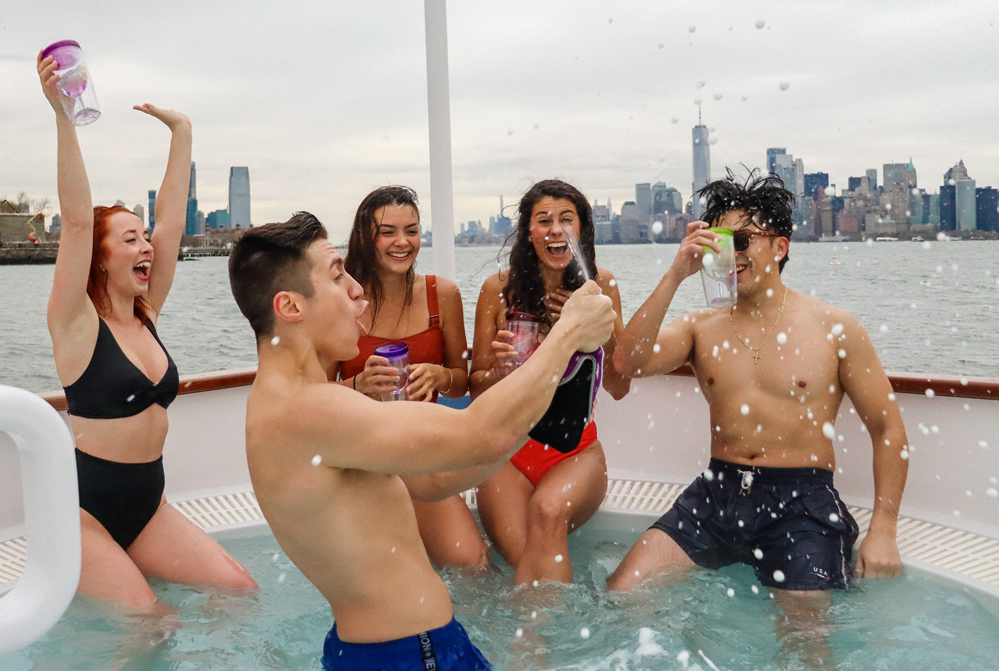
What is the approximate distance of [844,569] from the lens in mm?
2334

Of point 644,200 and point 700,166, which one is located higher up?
point 700,166

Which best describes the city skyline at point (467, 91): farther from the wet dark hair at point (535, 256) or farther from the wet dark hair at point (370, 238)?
the wet dark hair at point (370, 238)

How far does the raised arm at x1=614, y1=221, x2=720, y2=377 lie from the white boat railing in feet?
6.21

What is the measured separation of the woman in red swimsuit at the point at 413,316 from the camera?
8.72ft

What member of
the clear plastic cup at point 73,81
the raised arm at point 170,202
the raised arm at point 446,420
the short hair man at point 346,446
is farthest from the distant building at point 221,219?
the raised arm at point 446,420

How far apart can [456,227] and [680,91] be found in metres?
26.6

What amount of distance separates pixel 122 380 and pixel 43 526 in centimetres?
167

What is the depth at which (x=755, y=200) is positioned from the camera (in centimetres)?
260

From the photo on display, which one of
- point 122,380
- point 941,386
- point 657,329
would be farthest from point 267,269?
point 941,386

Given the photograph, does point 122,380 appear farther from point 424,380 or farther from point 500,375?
point 500,375

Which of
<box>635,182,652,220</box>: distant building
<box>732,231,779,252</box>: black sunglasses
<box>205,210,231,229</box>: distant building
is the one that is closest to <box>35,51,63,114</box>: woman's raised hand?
<box>635,182,652,220</box>: distant building

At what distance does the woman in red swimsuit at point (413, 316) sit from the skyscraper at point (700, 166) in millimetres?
980

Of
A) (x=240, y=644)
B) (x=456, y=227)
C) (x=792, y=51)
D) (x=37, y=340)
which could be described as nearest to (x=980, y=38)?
(x=792, y=51)

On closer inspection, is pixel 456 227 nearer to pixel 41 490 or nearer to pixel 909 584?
pixel 909 584
